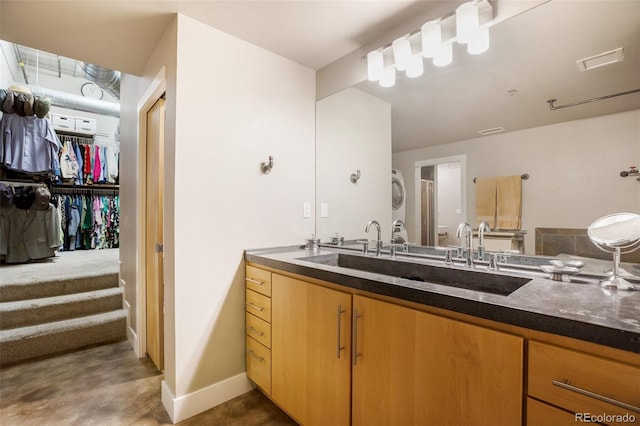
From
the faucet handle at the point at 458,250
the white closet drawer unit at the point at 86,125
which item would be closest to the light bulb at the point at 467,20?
the faucet handle at the point at 458,250

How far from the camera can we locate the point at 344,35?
6.05ft

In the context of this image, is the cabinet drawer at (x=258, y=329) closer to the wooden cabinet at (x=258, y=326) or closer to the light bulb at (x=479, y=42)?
the wooden cabinet at (x=258, y=326)

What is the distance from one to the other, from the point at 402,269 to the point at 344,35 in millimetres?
1516

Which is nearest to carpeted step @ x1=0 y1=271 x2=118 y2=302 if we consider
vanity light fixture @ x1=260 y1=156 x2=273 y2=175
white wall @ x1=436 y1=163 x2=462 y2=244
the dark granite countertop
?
vanity light fixture @ x1=260 y1=156 x2=273 y2=175

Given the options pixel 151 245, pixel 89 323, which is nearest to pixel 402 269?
pixel 151 245

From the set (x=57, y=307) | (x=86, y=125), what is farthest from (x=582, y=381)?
(x=86, y=125)

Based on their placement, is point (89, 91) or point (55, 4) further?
point (89, 91)

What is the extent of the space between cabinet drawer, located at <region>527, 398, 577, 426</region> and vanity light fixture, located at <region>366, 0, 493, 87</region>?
157 cm

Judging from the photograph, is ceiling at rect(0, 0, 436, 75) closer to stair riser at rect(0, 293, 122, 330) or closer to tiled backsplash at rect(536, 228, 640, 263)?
tiled backsplash at rect(536, 228, 640, 263)

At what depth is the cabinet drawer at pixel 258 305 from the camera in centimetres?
170

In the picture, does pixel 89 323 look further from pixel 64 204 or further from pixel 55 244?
pixel 64 204

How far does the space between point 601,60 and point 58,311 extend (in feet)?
14.1

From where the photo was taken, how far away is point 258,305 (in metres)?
1.79

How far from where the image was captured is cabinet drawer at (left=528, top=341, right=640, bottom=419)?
62 cm
